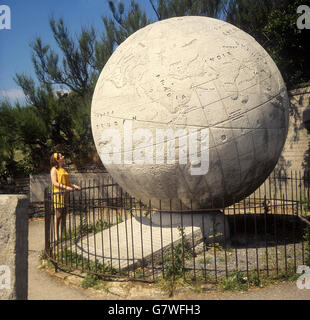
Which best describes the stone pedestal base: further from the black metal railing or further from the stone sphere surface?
the stone sphere surface

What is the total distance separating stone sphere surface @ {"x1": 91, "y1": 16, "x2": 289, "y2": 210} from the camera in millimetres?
5312

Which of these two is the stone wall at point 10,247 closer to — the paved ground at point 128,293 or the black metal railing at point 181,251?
the paved ground at point 128,293

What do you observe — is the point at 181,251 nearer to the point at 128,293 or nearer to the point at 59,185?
the point at 128,293

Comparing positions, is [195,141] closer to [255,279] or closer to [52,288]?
[255,279]

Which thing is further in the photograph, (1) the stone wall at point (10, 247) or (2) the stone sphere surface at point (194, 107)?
(2) the stone sphere surface at point (194, 107)

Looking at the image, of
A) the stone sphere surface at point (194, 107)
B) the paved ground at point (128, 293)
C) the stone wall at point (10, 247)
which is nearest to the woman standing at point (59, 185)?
the stone sphere surface at point (194, 107)

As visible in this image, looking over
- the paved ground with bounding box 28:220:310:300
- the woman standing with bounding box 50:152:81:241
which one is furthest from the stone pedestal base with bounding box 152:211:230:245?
the woman standing with bounding box 50:152:81:241

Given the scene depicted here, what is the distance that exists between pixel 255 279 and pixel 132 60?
3924 millimetres

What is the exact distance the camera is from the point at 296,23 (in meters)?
9.85

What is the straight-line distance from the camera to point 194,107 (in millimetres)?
5258

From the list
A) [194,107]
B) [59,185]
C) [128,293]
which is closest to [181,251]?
[128,293]

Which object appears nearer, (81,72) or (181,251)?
(181,251)

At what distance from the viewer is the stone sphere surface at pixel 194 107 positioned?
5312 mm

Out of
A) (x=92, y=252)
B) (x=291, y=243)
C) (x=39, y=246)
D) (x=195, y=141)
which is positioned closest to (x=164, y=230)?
(x=92, y=252)
